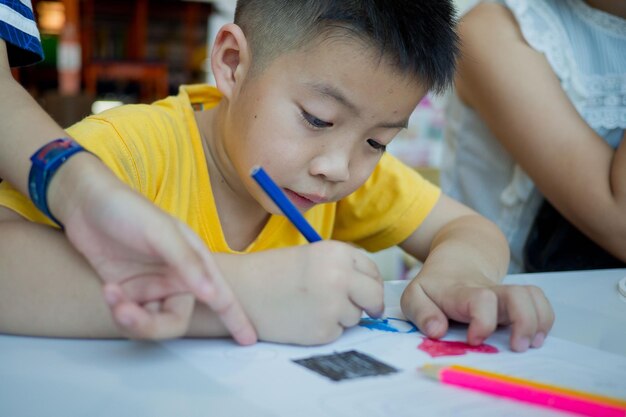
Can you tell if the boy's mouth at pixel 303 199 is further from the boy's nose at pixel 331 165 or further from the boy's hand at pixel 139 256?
the boy's hand at pixel 139 256

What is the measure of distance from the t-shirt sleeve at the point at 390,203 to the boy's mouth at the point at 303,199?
0.21 m

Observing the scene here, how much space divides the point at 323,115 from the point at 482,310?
23 cm

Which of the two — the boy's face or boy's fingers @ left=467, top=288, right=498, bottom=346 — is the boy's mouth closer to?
the boy's face

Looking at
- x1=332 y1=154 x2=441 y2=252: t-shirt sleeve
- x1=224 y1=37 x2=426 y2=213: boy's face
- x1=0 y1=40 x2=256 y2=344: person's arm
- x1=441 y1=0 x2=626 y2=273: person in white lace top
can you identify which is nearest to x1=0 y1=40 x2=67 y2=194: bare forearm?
x1=0 y1=40 x2=256 y2=344: person's arm

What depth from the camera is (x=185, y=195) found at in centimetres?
80

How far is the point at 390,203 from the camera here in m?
0.95

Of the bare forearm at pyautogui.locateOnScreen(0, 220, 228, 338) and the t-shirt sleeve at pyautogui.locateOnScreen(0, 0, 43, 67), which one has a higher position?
the t-shirt sleeve at pyautogui.locateOnScreen(0, 0, 43, 67)

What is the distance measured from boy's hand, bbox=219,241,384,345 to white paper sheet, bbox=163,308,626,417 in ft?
0.05

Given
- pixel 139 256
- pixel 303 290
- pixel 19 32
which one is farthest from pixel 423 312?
pixel 19 32

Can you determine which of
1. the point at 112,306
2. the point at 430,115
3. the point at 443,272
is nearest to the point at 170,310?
the point at 112,306

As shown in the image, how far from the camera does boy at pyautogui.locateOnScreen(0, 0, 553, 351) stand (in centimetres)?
53

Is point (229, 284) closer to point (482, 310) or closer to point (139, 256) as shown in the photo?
point (139, 256)

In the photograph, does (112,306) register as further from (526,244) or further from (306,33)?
(526,244)

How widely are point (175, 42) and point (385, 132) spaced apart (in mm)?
5498
